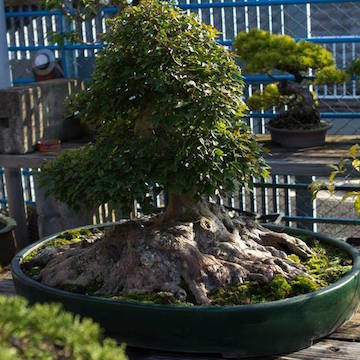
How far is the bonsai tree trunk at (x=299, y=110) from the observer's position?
4242 mm

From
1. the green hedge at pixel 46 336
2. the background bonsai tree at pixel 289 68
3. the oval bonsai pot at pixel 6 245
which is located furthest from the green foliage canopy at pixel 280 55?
the green hedge at pixel 46 336

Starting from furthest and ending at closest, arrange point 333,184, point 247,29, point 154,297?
point 247,29 → point 333,184 → point 154,297

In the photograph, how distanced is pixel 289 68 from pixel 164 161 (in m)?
1.71

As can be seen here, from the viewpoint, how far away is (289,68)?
414cm

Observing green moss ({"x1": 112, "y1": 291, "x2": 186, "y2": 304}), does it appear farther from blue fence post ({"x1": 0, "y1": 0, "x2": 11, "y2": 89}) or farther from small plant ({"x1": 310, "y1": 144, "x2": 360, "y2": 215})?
blue fence post ({"x1": 0, "y1": 0, "x2": 11, "y2": 89})

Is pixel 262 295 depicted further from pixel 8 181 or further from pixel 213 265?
pixel 8 181

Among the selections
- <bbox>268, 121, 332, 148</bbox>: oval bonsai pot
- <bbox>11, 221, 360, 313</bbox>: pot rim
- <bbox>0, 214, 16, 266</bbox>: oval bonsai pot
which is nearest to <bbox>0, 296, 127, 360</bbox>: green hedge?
<bbox>11, 221, 360, 313</bbox>: pot rim

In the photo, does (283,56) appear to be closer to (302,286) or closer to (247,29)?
(247,29)

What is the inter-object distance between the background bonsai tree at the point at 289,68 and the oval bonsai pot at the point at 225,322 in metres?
1.76

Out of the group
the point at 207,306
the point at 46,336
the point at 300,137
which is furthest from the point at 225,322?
the point at 300,137

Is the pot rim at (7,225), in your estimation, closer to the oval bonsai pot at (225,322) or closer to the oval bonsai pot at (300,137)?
the oval bonsai pot at (300,137)

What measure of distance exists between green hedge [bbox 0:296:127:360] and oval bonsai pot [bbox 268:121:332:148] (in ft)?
9.57

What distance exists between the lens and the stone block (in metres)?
4.50

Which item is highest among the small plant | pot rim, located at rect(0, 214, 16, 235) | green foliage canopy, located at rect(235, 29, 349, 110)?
green foliage canopy, located at rect(235, 29, 349, 110)
